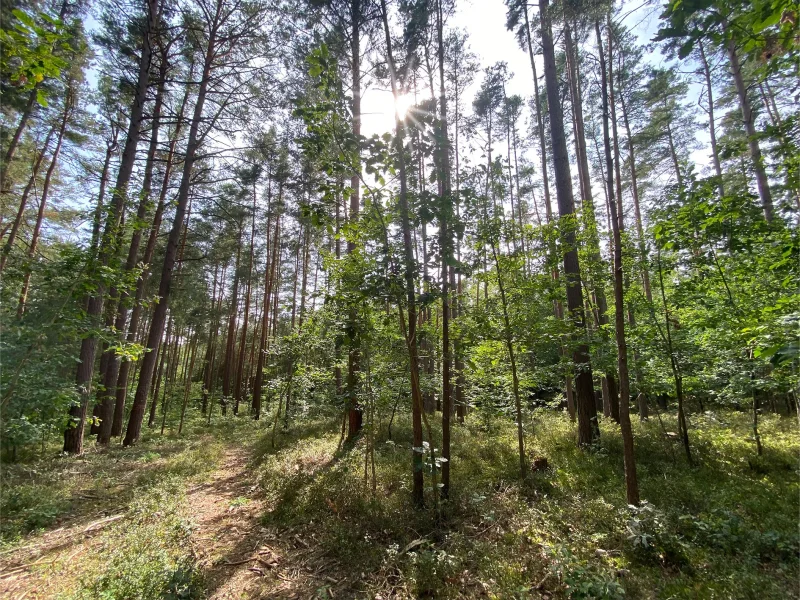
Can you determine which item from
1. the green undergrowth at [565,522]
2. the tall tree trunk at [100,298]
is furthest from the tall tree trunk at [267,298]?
the green undergrowth at [565,522]

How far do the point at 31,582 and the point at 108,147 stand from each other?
1441 cm

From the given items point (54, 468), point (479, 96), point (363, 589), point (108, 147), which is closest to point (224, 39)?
point (108, 147)

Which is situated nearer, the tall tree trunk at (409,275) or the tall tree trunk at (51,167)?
the tall tree trunk at (409,275)

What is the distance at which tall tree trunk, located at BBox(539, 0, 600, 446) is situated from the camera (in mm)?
6699

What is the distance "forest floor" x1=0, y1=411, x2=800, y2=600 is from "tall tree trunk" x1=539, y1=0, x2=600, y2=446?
603 mm

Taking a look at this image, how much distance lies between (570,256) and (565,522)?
205 inches

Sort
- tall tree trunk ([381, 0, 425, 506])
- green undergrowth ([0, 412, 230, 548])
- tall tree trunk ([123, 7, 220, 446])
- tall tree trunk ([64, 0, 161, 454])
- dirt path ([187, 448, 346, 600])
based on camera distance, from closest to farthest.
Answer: dirt path ([187, 448, 346, 600]) < tall tree trunk ([381, 0, 425, 506]) < green undergrowth ([0, 412, 230, 548]) < tall tree trunk ([64, 0, 161, 454]) < tall tree trunk ([123, 7, 220, 446])

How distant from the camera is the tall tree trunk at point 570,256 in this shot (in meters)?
6.70

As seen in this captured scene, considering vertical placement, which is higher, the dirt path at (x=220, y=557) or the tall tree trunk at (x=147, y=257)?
the tall tree trunk at (x=147, y=257)

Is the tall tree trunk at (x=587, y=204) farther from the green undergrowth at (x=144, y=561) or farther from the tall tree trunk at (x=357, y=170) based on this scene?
the green undergrowth at (x=144, y=561)

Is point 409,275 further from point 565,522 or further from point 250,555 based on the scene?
point 250,555

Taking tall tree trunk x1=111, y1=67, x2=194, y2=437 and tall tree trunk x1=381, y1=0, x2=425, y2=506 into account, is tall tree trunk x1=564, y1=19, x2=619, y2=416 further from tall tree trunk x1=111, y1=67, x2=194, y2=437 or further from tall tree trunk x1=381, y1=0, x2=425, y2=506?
tall tree trunk x1=111, y1=67, x2=194, y2=437

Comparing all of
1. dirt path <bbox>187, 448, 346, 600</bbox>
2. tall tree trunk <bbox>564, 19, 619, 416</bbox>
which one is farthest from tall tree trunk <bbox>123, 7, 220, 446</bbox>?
tall tree trunk <bbox>564, 19, 619, 416</bbox>

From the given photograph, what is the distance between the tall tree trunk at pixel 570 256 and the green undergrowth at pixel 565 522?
0.61 meters
